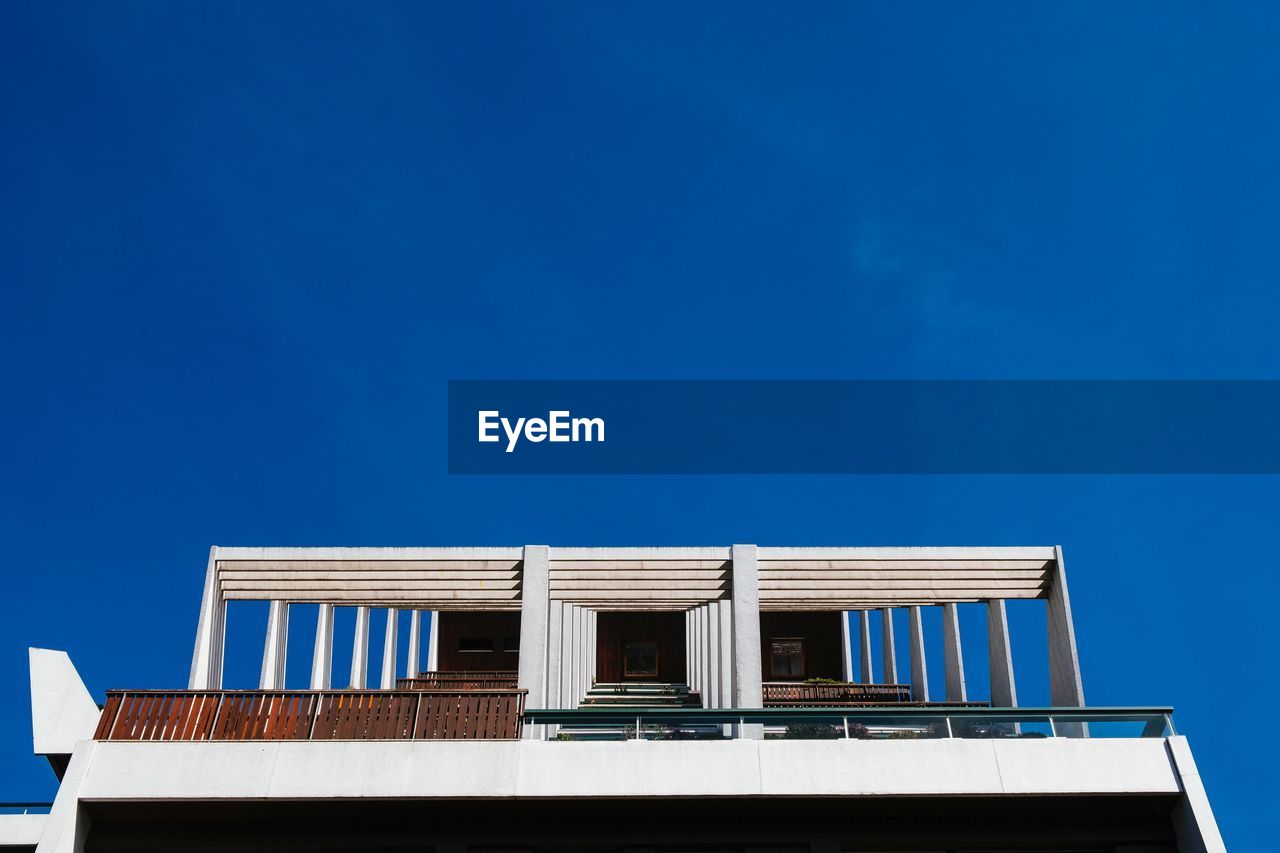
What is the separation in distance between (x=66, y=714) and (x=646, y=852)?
7947mm

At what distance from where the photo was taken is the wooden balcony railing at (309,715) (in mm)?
14758

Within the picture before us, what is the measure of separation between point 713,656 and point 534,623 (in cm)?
657

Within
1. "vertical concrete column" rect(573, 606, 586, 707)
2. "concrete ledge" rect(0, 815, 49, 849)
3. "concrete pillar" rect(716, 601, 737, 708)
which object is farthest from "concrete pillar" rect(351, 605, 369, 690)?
"concrete ledge" rect(0, 815, 49, 849)

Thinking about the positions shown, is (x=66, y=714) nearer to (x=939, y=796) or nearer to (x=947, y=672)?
(x=939, y=796)

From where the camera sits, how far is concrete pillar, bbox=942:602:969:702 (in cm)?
3122

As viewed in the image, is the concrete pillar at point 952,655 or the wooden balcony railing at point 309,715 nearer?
the wooden balcony railing at point 309,715

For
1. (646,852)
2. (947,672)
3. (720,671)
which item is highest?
(947,672)

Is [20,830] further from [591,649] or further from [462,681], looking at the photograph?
[591,649]

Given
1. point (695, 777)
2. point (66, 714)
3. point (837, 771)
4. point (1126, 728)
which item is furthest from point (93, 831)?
point (1126, 728)

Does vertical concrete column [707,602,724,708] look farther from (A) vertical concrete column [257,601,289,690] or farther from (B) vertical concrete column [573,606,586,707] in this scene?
(A) vertical concrete column [257,601,289,690]

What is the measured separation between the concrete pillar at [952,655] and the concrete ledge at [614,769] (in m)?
16.7

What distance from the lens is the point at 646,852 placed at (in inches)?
575

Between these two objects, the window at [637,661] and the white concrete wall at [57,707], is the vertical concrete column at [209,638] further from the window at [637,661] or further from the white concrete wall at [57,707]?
the window at [637,661]

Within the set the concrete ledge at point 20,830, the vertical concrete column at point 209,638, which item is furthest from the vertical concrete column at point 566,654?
the concrete ledge at point 20,830
